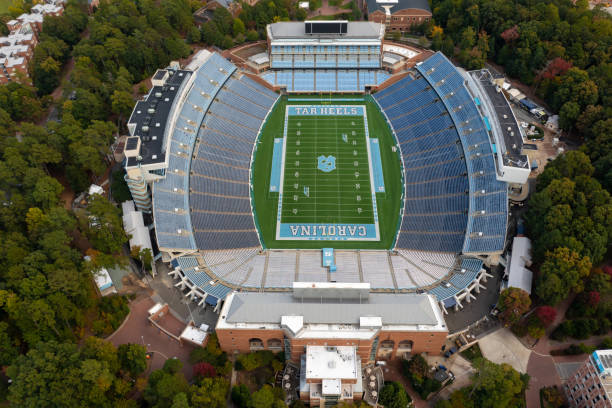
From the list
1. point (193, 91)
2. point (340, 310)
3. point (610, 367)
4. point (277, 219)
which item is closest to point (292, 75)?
point (193, 91)

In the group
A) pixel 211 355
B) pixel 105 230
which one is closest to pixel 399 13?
pixel 105 230

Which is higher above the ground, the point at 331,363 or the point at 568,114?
the point at 568,114

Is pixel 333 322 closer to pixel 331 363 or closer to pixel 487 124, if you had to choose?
pixel 331 363

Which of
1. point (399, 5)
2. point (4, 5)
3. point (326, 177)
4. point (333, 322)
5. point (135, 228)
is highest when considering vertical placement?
point (4, 5)

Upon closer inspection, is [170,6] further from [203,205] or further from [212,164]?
[203,205]

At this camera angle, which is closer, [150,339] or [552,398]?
[552,398]

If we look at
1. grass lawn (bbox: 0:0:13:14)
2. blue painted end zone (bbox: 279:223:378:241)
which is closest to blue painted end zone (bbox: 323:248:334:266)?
blue painted end zone (bbox: 279:223:378:241)
